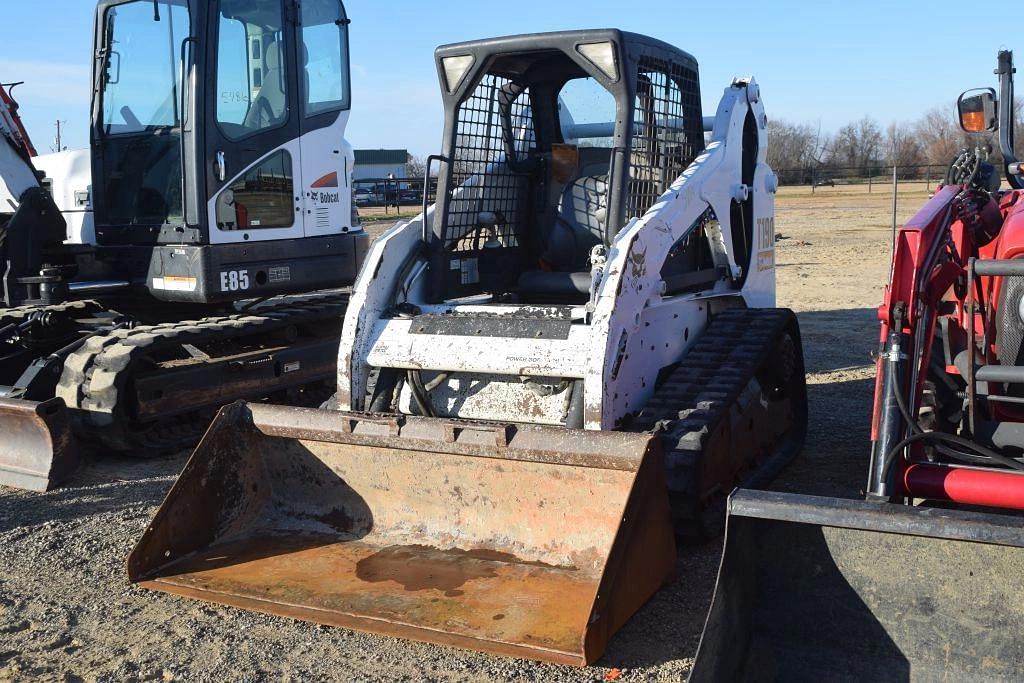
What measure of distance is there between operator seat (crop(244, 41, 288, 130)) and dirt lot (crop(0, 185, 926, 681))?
2.44 m

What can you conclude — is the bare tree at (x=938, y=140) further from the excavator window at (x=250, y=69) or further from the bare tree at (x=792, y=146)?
the excavator window at (x=250, y=69)

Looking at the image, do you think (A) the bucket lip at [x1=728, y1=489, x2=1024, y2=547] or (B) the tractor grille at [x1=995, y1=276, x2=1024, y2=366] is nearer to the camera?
(A) the bucket lip at [x1=728, y1=489, x2=1024, y2=547]

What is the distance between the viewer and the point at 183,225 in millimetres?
7262

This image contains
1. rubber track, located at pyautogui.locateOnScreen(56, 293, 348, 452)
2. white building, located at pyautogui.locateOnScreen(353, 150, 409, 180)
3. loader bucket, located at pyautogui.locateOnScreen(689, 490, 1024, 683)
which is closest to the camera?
loader bucket, located at pyautogui.locateOnScreen(689, 490, 1024, 683)

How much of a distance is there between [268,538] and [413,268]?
174cm

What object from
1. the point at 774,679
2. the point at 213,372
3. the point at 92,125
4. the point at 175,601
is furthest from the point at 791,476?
the point at 92,125

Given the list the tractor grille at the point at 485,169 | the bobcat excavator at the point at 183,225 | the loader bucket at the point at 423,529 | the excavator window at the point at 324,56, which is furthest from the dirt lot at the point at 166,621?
the excavator window at the point at 324,56

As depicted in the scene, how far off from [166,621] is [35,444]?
→ 8.06ft

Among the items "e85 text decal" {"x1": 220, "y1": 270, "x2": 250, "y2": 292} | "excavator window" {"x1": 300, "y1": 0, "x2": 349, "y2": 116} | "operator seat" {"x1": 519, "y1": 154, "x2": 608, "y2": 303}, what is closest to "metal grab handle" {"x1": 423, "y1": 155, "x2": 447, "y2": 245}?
"operator seat" {"x1": 519, "y1": 154, "x2": 608, "y2": 303}

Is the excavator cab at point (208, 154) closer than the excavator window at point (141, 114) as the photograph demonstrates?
Yes

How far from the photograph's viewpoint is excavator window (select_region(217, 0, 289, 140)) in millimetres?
7230

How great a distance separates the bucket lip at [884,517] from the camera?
297 cm

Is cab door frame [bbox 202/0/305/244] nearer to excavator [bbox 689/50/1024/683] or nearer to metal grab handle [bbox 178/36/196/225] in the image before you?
metal grab handle [bbox 178/36/196/225]

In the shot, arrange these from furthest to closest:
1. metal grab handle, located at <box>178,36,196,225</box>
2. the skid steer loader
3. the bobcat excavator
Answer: metal grab handle, located at <box>178,36,196,225</box>
the bobcat excavator
the skid steer loader
